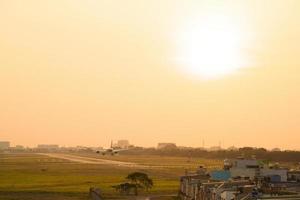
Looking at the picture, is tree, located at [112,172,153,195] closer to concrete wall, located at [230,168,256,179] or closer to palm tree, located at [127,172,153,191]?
palm tree, located at [127,172,153,191]

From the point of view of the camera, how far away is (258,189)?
44344mm

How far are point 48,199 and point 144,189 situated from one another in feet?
59.2

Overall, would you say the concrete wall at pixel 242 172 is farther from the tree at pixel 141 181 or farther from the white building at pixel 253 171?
the tree at pixel 141 181

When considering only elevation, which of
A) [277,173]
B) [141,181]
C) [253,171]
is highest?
[253,171]

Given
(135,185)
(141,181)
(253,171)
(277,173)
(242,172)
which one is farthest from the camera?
(141,181)

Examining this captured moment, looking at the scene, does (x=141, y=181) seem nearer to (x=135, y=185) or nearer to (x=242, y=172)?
(x=135, y=185)

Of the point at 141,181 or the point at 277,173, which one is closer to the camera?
the point at 277,173

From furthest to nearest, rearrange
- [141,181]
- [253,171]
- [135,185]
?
1. [141,181]
2. [135,185]
3. [253,171]

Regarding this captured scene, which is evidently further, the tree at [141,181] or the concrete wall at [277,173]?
the tree at [141,181]

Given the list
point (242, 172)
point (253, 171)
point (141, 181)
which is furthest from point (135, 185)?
point (253, 171)

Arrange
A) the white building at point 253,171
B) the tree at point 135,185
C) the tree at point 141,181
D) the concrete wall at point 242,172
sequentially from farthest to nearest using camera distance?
the tree at point 141,181 → the tree at point 135,185 → the concrete wall at point 242,172 → the white building at point 253,171

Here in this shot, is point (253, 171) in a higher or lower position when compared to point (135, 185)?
higher

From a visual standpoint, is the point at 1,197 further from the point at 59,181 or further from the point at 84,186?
the point at 59,181

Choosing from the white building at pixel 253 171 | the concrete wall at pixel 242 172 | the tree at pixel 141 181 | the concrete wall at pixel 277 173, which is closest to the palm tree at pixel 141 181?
the tree at pixel 141 181
